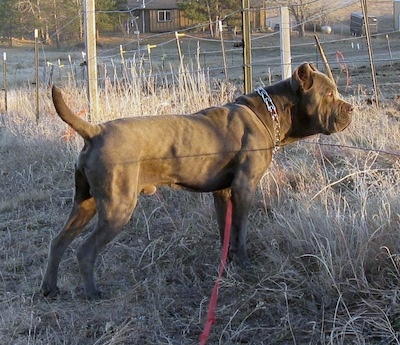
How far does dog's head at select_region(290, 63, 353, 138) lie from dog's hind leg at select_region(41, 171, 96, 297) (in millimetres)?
1697

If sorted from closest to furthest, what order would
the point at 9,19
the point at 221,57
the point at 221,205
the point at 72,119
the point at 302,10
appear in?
the point at 72,119 → the point at 221,205 → the point at 221,57 → the point at 302,10 → the point at 9,19

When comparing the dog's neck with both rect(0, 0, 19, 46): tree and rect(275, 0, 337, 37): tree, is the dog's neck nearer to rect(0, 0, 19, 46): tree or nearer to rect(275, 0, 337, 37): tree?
rect(275, 0, 337, 37): tree

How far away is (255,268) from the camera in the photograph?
558cm

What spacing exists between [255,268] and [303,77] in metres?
1.49

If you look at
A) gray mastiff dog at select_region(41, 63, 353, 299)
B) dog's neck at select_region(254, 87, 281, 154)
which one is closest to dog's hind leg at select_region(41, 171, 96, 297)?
gray mastiff dog at select_region(41, 63, 353, 299)

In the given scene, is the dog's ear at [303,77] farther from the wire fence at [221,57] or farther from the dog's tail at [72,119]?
the wire fence at [221,57]

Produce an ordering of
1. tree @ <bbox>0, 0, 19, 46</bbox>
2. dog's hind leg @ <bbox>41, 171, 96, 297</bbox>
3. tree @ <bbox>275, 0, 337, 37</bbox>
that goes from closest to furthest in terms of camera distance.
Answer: dog's hind leg @ <bbox>41, 171, 96, 297</bbox>, tree @ <bbox>275, 0, 337, 37</bbox>, tree @ <bbox>0, 0, 19, 46</bbox>

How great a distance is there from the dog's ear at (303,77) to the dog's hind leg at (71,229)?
5.73 feet

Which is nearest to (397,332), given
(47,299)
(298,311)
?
(298,311)

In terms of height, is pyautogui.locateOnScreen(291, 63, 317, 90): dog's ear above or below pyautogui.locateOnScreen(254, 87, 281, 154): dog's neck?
above

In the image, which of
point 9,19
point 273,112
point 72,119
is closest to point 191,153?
point 273,112

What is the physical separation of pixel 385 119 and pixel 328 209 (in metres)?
3.34

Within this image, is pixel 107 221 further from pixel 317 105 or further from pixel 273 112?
pixel 317 105

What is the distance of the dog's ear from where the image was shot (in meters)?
5.86
